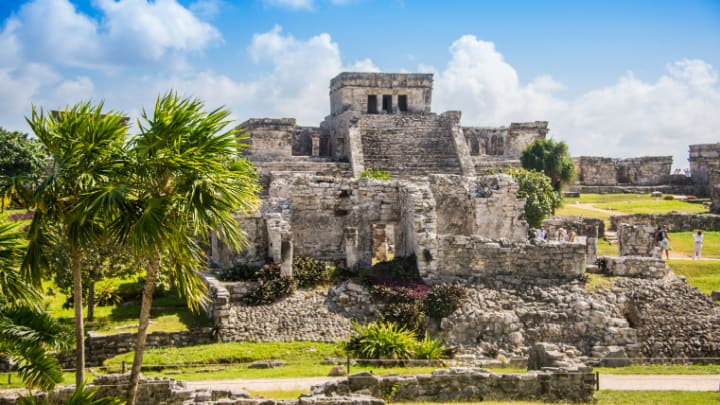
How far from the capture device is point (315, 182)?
23.1 m

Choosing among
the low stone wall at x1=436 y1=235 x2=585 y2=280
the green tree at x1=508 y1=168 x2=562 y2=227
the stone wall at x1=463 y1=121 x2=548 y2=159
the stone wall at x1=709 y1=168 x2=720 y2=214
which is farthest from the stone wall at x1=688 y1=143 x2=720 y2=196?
the low stone wall at x1=436 y1=235 x2=585 y2=280

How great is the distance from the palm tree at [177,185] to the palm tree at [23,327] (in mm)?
1173

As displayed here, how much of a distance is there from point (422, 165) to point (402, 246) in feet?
39.1

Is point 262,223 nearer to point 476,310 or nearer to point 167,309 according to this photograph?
point 167,309

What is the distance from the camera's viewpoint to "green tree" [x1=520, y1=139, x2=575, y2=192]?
39438 mm

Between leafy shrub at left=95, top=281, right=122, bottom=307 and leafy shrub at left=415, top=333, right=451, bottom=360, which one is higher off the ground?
leafy shrub at left=95, top=281, right=122, bottom=307

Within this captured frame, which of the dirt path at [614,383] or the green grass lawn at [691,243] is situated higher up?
the green grass lawn at [691,243]

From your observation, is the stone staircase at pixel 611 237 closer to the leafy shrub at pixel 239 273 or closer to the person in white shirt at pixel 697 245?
the person in white shirt at pixel 697 245

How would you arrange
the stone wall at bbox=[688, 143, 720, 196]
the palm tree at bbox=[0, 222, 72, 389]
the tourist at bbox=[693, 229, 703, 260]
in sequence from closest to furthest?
1. the palm tree at bbox=[0, 222, 72, 389]
2. the tourist at bbox=[693, 229, 703, 260]
3. the stone wall at bbox=[688, 143, 720, 196]

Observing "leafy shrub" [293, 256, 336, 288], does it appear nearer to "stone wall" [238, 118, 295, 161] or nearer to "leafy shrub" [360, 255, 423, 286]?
"leafy shrub" [360, 255, 423, 286]

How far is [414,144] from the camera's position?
36656mm


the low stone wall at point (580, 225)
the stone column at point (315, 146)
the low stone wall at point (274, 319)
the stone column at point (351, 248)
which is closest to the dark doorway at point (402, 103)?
the stone column at point (315, 146)

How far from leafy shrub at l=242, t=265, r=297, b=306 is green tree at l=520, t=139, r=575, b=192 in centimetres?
2190

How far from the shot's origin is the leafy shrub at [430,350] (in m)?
17.3
